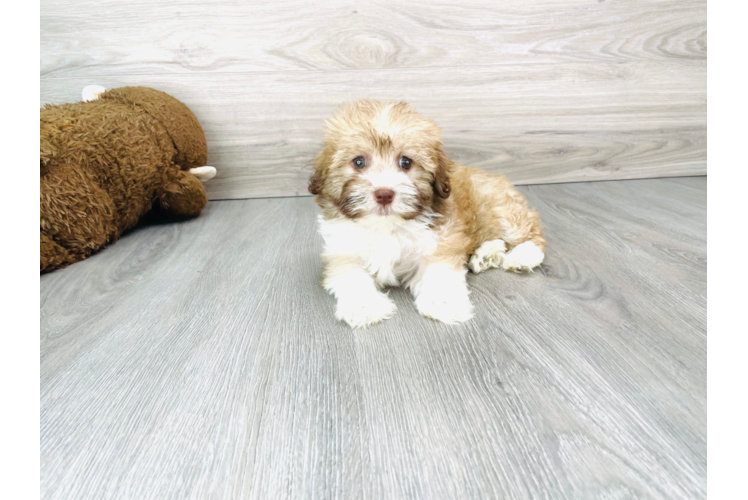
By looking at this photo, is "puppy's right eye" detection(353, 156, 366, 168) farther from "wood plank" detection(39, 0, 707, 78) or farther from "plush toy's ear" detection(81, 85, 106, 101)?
"plush toy's ear" detection(81, 85, 106, 101)

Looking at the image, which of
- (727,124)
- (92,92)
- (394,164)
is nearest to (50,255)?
(92,92)

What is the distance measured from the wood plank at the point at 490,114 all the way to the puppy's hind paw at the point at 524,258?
1448 millimetres

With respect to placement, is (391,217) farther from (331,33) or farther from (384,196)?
(331,33)

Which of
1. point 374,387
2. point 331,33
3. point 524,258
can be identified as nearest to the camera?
point 374,387

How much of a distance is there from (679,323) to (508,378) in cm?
71

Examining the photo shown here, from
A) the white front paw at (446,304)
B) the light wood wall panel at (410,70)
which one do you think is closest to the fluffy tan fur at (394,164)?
the white front paw at (446,304)

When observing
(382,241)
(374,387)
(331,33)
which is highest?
(331,33)

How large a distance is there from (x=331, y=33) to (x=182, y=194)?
4.69 feet

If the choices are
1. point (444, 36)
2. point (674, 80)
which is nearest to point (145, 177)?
point (444, 36)

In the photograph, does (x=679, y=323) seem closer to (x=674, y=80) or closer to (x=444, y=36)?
(x=444, y=36)

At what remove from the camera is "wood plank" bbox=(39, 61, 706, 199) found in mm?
3227

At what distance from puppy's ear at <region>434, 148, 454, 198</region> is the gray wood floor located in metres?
0.43

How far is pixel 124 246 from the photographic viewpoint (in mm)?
2668

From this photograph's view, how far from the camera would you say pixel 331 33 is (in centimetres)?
314
